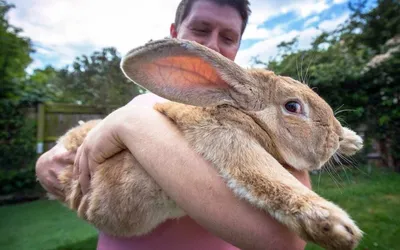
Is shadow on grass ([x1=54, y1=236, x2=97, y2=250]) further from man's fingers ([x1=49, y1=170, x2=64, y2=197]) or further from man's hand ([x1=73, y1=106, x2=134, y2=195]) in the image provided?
man's hand ([x1=73, y1=106, x2=134, y2=195])

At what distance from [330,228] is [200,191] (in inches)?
15.9

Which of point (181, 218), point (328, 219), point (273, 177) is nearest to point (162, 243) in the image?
Result: point (181, 218)

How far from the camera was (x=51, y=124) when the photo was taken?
23.5 feet

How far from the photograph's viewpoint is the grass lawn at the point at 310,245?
4.25 metres

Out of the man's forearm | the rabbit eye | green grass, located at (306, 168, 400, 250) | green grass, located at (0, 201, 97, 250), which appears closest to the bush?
green grass, located at (0, 201, 97, 250)

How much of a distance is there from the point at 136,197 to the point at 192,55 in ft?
1.91

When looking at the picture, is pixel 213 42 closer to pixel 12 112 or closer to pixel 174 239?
pixel 174 239

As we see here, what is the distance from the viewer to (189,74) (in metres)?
1.17

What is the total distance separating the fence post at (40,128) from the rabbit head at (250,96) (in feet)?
21.9

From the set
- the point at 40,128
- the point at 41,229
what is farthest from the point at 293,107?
the point at 40,128

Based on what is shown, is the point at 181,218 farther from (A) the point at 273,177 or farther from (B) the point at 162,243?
(A) the point at 273,177

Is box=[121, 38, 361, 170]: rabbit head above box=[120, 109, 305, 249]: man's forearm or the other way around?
above

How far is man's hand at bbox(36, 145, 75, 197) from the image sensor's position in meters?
1.63

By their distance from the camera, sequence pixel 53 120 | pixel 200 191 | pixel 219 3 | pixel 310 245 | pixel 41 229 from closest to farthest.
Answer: pixel 200 191 → pixel 219 3 → pixel 310 245 → pixel 41 229 → pixel 53 120
